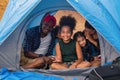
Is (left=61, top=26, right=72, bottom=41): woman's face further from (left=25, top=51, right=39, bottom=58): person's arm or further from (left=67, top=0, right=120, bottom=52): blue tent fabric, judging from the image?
(left=67, top=0, right=120, bottom=52): blue tent fabric

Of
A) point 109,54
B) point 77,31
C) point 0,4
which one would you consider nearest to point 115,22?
point 109,54

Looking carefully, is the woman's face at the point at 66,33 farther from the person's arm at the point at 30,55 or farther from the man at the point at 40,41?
the person's arm at the point at 30,55

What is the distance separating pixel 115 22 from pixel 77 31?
0.74m

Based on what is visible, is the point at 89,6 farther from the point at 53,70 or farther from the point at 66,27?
the point at 53,70

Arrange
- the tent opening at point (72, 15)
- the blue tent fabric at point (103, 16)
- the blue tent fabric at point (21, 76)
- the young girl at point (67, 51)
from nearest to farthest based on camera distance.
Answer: the blue tent fabric at point (103, 16) → the blue tent fabric at point (21, 76) → the young girl at point (67, 51) → the tent opening at point (72, 15)

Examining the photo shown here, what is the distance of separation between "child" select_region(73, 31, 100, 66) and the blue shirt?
384mm

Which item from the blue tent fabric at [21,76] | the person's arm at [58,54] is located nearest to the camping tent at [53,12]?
the blue tent fabric at [21,76]

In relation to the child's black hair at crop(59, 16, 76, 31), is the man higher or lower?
lower

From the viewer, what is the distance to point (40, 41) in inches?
180

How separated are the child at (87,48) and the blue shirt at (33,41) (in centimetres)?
38

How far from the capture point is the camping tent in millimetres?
3779

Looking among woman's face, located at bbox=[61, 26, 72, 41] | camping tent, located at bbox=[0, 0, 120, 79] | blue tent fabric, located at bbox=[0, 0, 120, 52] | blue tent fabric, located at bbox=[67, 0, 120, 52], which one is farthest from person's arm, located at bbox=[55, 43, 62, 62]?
blue tent fabric, located at bbox=[67, 0, 120, 52]

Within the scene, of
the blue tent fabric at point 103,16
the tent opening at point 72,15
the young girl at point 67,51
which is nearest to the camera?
the blue tent fabric at point 103,16

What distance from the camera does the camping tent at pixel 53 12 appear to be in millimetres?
3779
